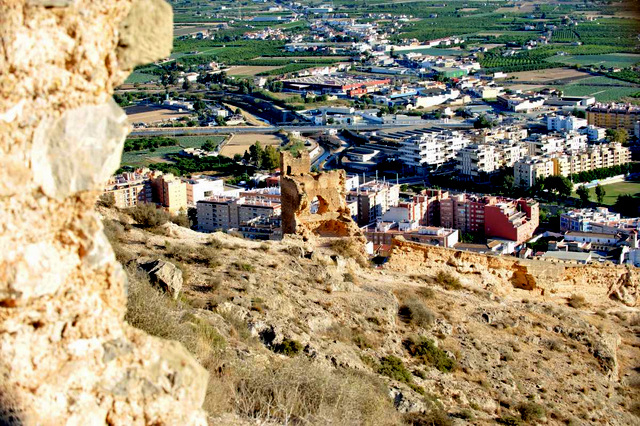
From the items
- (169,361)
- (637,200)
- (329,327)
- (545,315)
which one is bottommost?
(637,200)

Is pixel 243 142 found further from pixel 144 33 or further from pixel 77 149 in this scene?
pixel 77 149

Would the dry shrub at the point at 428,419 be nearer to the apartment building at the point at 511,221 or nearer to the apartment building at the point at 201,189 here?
the apartment building at the point at 511,221

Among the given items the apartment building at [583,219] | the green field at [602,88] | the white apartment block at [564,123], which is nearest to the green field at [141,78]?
the green field at [602,88]

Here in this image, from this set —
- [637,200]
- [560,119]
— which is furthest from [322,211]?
[560,119]

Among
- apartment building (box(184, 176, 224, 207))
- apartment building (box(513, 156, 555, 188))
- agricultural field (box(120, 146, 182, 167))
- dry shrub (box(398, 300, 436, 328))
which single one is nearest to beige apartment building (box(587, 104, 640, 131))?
apartment building (box(513, 156, 555, 188))

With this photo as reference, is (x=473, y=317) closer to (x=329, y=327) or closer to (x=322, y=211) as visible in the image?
(x=329, y=327)

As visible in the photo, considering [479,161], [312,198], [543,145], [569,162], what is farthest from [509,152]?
[312,198]
